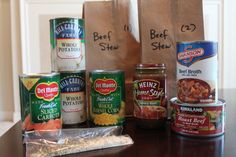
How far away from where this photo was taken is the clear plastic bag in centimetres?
49

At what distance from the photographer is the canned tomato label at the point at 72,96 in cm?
67

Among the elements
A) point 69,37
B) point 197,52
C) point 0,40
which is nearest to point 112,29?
point 69,37

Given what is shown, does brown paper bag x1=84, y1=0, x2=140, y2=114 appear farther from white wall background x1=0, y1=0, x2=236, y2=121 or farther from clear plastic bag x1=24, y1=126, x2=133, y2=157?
white wall background x1=0, y1=0, x2=236, y2=121

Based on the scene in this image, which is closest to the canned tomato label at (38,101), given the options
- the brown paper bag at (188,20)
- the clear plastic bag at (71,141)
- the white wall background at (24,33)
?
the clear plastic bag at (71,141)

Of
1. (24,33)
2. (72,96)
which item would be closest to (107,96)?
(72,96)

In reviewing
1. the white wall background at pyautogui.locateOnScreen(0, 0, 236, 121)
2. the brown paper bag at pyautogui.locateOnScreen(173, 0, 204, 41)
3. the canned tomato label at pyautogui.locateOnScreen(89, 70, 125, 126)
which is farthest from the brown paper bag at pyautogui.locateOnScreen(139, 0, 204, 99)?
the white wall background at pyautogui.locateOnScreen(0, 0, 236, 121)

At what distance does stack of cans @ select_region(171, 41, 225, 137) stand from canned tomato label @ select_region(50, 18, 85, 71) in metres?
0.26

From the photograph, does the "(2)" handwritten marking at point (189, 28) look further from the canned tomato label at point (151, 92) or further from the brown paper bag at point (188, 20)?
the canned tomato label at point (151, 92)

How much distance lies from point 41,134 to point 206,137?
13.0 inches

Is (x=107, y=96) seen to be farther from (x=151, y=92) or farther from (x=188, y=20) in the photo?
(x=188, y=20)

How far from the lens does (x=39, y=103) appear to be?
1.89ft

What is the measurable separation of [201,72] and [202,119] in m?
0.09

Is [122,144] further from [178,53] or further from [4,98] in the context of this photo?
[4,98]

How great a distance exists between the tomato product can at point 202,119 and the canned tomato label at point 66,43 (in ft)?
0.90
